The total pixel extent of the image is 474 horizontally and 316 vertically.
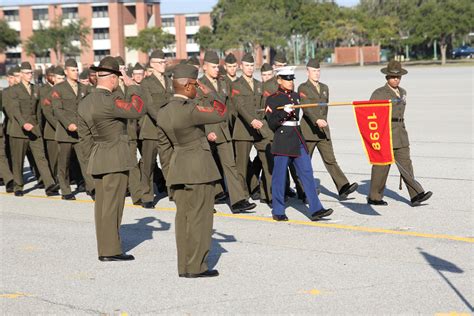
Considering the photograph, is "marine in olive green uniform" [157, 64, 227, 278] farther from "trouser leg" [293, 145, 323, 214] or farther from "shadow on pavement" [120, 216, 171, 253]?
"trouser leg" [293, 145, 323, 214]

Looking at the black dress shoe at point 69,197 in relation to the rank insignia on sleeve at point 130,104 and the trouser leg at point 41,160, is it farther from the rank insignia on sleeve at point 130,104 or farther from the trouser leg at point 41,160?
the rank insignia on sleeve at point 130,104

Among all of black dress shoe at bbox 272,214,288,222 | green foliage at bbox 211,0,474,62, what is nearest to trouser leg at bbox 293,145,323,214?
black dress shoe at bbox 272,214,288,222

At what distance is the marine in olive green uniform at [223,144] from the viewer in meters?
10.5

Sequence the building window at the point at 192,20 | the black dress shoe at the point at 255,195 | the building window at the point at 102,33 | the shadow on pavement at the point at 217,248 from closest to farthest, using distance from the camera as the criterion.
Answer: the shadow on pavement at the point at 217,248 < the black dress shoe at the point at 255,195 < the building window at the point at 102,33 < the building window at the point at 192,20

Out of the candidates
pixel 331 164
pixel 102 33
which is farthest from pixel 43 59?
pixel 331 164

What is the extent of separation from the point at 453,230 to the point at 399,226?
1.97 feet

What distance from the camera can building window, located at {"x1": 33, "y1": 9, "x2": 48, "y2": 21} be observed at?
104m

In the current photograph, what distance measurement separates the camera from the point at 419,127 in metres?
19.7

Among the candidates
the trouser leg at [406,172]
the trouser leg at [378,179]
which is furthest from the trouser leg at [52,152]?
the trouser leg at [406,172]

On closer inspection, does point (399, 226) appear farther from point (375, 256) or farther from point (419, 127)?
point (419, 127)

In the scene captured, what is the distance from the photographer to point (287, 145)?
9453 millimetres

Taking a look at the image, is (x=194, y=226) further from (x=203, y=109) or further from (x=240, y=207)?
(x=240, y=207)

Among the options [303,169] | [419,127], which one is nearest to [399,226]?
[303,169]

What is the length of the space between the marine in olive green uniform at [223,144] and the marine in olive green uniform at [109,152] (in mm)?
2323
